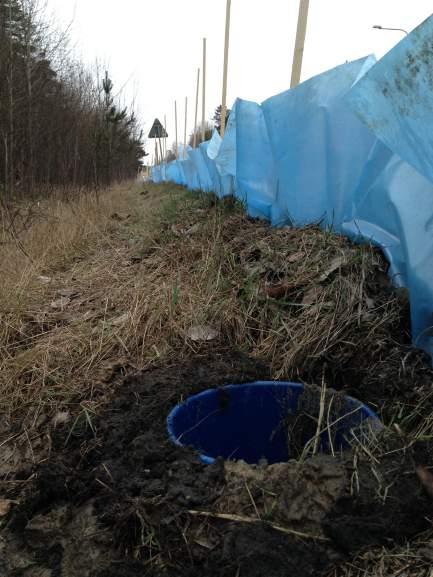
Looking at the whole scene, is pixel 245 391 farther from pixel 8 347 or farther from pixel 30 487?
pixel 8 347

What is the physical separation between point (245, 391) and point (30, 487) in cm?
77

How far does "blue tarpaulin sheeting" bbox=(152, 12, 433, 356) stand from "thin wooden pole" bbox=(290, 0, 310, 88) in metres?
0.52

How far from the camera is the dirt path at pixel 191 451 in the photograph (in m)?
1.03

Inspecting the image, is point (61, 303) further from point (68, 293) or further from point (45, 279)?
point (45, 279)

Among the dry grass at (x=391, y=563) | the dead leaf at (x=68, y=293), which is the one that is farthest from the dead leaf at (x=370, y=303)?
the dead leaf at (x=68, y=293)

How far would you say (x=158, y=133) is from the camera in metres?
23.3

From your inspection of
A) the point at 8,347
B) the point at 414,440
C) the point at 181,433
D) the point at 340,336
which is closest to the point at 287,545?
the point at 414,440

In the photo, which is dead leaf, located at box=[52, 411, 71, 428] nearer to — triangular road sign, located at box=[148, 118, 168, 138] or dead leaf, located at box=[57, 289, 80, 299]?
dead leaf, located at box=[57, 289, 80, 299]

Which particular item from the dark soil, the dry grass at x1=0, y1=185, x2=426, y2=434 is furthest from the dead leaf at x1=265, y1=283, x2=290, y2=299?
the dark soil

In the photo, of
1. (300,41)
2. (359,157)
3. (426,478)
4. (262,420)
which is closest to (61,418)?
(262,420)

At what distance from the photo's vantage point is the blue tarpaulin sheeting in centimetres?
144

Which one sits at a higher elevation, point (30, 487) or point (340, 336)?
point (340, 336)

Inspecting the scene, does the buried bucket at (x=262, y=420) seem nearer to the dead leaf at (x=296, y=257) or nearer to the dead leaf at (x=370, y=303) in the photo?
the dead leaf at (x=370, y=303)

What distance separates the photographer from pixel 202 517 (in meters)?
1.08
